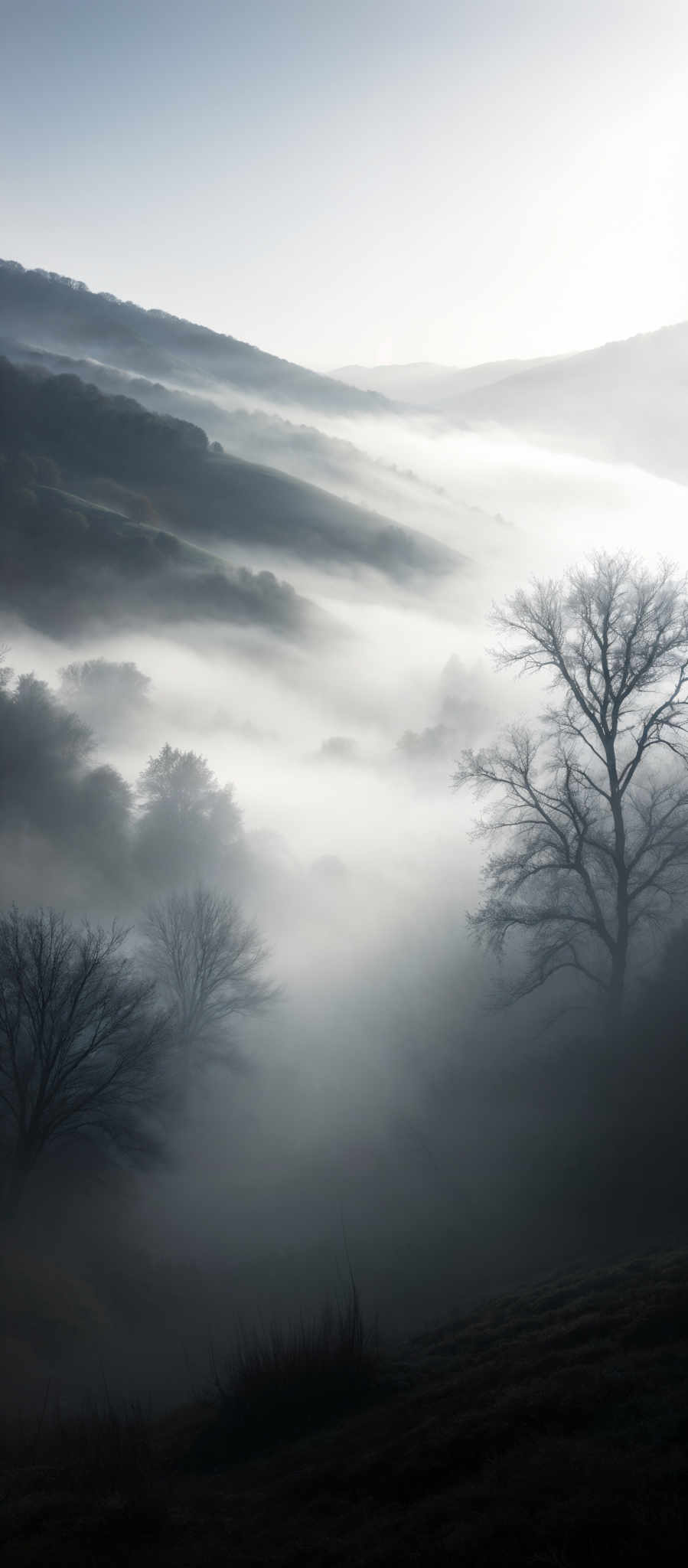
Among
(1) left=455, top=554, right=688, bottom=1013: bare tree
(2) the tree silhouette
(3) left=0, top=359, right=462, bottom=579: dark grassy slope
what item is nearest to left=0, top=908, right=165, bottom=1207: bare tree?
(1) left=455, top=554, right=688, bottom=1013: bare tree

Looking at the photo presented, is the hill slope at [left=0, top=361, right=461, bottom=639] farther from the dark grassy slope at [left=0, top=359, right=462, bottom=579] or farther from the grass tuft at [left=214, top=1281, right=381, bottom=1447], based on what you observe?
the grass tuft at [left=214, top=1281, right=381, bottom=1447]

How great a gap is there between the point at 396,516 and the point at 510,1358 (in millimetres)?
166532

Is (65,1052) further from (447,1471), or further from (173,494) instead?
(173,494)

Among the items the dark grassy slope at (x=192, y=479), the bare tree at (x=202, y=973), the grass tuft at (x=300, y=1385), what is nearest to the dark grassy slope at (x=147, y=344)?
the dark grassy slope at (x=192, y=479)

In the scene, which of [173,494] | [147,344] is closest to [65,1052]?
[173,494]

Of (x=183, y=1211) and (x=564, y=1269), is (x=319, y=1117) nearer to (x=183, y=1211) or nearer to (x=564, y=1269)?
(x=183, y=1211)

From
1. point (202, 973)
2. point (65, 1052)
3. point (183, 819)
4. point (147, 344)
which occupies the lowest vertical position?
point (65, 1052)

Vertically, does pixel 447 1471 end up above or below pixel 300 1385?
above

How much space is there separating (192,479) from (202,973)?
129m

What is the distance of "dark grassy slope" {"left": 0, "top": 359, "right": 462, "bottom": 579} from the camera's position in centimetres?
13400

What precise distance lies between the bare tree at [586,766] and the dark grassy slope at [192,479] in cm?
12578

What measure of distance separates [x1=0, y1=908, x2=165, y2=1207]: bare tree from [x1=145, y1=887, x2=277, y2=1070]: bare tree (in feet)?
13.8

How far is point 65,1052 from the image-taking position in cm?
2402

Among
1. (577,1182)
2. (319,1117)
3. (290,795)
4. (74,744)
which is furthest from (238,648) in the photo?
(577,1182)
